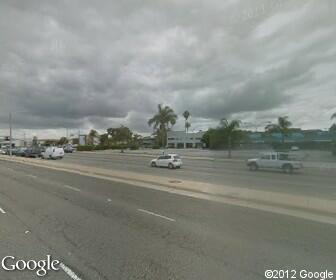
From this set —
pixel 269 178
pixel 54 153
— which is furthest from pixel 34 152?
pixel 269 178

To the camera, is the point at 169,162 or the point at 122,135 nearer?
the point at 169,162

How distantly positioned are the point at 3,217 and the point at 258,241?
714 centimetres

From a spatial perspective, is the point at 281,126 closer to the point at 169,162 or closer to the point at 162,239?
the point at 169,162

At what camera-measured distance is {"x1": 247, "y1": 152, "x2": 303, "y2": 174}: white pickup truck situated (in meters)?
27.7

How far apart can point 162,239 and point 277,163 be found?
23.6 m

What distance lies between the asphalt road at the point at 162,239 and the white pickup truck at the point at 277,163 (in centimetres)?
1820

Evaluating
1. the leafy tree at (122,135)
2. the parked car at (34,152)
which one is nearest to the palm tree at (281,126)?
the parked car at (34,152)

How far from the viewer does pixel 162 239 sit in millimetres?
7207

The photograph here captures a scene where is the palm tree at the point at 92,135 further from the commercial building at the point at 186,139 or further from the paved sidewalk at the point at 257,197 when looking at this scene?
the paved sidewalk at the point at 257,197

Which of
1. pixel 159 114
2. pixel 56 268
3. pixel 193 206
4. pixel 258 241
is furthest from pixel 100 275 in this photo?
pixel 159 114

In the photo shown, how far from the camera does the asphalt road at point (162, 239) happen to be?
18.0 ft

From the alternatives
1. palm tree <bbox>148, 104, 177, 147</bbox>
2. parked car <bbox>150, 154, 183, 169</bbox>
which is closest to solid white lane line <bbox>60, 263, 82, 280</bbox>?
parked car <bbox>150, 154, 183, 169</bbox>

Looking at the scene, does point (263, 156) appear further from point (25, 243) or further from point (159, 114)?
point (159, 114)

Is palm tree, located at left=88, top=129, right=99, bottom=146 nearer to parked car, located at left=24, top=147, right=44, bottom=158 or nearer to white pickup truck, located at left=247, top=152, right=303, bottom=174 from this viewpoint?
parked car, located at left=24, top=147, right=44, bottom=158
